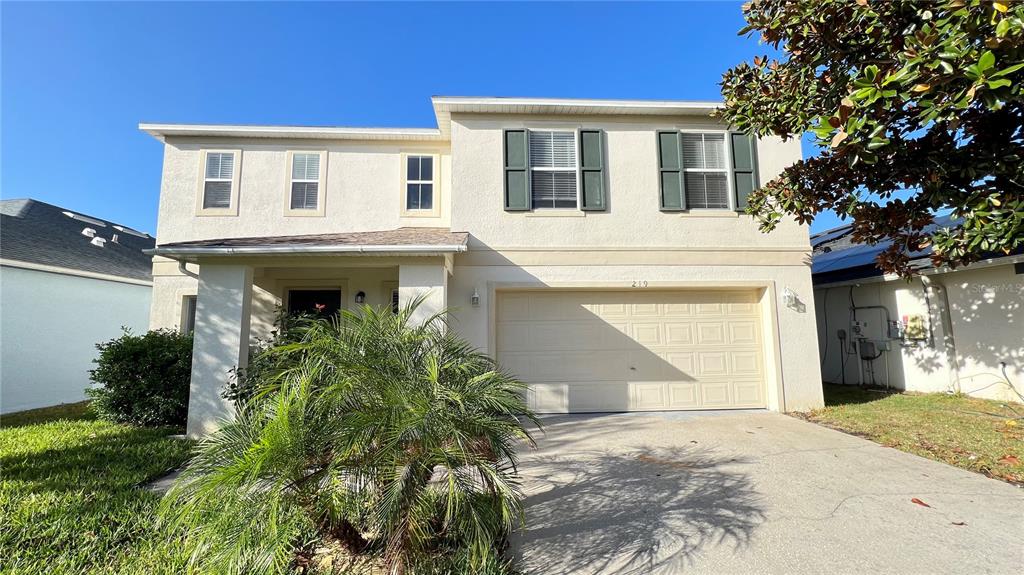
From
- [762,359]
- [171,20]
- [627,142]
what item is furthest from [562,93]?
[171,20]

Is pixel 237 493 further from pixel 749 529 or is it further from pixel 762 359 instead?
pixel 762 359

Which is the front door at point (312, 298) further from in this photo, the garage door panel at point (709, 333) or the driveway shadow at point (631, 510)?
the garage door panel at point (709, 333)

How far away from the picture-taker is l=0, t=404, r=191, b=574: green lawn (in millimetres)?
3211

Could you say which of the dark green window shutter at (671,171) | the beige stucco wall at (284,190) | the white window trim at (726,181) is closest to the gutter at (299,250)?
the beige stucco wall at (284,190)

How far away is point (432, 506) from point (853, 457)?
5.69 metres

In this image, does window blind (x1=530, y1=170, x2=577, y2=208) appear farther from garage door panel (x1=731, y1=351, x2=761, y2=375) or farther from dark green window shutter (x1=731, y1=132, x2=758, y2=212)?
garage door panel (x1=731, y1=351, x2=761, y2=375)

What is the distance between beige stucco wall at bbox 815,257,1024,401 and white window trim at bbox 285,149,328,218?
12.7 metres

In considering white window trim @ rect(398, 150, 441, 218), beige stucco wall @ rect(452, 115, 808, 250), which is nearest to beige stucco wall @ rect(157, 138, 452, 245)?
white window trim @ rect(398, 150, 441, 218)

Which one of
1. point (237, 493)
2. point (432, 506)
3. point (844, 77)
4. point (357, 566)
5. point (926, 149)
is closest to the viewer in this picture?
point (237, 493)

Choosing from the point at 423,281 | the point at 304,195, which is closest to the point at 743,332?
the point at 423,281

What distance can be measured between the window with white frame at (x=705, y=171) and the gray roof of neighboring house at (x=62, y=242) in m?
12.2

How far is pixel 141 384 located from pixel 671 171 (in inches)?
412

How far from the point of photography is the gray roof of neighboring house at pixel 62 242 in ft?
33.9

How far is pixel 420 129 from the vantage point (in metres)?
9.51
